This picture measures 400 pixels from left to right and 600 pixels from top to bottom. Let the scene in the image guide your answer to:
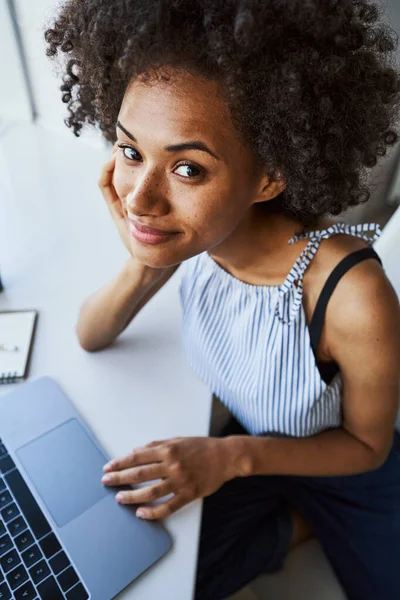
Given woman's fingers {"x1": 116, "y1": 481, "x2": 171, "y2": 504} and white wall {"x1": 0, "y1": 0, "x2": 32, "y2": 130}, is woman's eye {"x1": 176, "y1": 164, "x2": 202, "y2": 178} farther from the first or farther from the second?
white wall {"x1": 0, "y1": 0, "x2": 32, "y2": 130}

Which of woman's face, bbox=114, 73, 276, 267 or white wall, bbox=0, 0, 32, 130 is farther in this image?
white wall, bbox=0, 0, 32, 130

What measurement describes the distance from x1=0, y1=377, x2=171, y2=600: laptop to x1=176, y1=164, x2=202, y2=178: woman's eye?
1.24 ft

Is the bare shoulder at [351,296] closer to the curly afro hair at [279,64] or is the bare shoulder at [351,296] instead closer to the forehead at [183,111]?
the curly afro hair at [279,64]

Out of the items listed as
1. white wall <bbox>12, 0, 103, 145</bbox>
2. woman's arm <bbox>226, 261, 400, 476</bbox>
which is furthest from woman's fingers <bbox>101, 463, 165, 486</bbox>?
white wall <bbox>12, 0, 103, 145</bbox>

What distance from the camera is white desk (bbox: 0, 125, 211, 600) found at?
607mm

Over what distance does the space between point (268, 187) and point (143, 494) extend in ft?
1.38

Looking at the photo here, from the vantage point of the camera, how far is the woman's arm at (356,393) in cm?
61

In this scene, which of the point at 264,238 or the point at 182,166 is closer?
the point at 182,166

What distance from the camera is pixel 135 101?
1.59 ft

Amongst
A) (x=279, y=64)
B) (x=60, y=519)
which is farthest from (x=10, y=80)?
(x=60, y=519)

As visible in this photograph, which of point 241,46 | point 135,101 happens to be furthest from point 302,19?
point 135,101

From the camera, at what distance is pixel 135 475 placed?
566 mm

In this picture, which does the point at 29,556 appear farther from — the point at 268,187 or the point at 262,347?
the point at 268,187

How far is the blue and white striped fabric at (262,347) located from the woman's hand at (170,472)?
142mm
